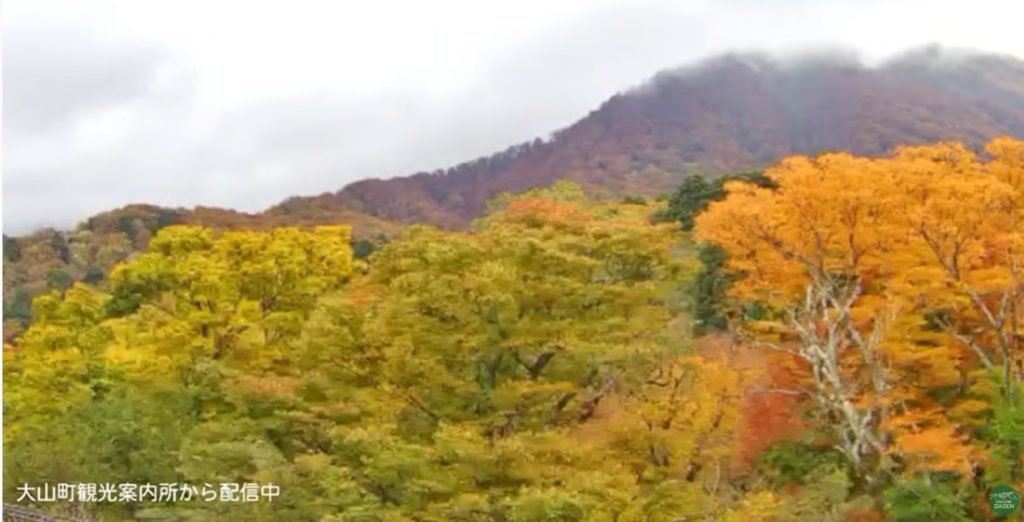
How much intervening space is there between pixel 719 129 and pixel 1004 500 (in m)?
18.3

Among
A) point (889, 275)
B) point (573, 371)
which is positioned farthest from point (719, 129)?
point (573, 371)

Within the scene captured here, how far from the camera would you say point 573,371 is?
7367mm

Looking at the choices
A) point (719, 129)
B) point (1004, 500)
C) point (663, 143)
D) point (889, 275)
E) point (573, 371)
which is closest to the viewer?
point (1004, 500)

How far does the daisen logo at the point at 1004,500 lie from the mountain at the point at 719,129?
11555mm

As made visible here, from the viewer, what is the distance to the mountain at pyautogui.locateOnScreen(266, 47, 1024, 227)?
66.6 ft

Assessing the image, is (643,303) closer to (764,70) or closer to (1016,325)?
(1016,325)

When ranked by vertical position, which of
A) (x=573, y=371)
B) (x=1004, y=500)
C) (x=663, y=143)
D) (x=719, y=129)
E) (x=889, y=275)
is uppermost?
(x=719, y=129)

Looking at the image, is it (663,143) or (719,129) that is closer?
(663,143)

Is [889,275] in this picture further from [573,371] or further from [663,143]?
[663,143]

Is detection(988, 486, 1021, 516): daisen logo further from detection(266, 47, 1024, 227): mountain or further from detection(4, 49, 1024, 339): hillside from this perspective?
detection(4, 49, 1024, 339): hillside

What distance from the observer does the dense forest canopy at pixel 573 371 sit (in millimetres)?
6742

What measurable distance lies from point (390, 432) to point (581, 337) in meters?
1.41

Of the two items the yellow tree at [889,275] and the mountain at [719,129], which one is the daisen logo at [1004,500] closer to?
the yellow tree at [889,275]

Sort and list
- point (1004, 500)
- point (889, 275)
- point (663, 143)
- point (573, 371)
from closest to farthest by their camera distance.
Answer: point (1004, 500) → point (573, 371) → point (889, 275) → point (663, 143)
